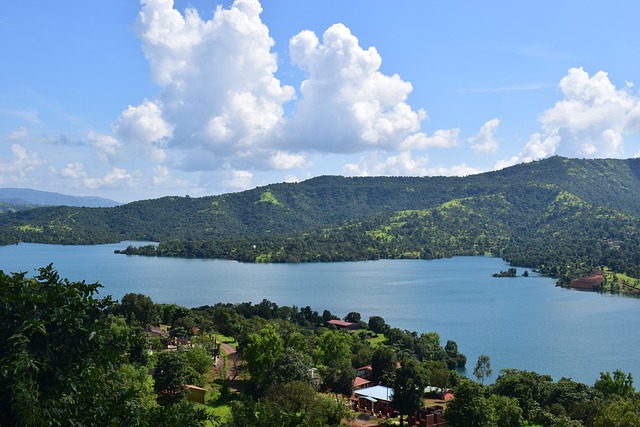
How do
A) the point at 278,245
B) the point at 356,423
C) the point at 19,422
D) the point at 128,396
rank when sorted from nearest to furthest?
the point at 19,422
the point at 128,396
the point at 356,423
the point at 278,245

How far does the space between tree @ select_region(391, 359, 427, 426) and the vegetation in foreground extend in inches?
2.3

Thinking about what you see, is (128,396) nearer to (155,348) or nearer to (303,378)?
(303,378)

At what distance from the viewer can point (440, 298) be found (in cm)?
9019

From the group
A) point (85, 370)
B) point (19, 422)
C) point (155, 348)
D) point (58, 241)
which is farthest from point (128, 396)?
point (58, 241)

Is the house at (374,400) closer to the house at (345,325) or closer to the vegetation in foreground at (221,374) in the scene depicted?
the vegetation in foreground at (221,374)

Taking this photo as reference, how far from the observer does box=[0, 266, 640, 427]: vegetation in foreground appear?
1034cm

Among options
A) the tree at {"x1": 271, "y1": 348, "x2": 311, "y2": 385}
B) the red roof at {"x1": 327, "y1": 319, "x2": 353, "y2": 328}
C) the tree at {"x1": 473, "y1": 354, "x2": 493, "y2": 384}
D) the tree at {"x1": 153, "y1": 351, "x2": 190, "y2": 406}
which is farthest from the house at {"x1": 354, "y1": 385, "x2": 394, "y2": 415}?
the red roof at {"x1": 327, "y1": 319, "x2": 353, "y2": 328}

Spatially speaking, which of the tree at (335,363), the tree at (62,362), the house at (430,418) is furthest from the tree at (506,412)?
the tree at (62,362)

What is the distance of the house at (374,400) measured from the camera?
111 feet

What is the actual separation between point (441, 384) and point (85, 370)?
32.0 metres

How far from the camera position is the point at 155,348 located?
44125mm

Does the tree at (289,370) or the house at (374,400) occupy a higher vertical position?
the tree at (289,370)

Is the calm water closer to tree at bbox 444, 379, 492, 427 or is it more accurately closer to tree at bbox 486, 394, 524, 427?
tree at bbox 486, 394, 524, 427

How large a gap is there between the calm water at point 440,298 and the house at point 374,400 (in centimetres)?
1852
